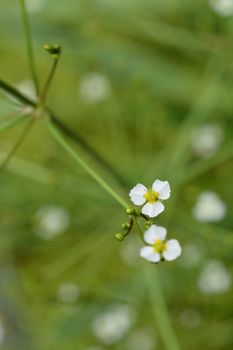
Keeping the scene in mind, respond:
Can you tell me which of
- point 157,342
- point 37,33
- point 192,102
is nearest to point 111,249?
point 157,342

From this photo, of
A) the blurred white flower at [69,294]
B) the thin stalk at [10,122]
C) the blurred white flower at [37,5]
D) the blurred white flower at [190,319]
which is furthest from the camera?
the blurred white flower at [37,5]

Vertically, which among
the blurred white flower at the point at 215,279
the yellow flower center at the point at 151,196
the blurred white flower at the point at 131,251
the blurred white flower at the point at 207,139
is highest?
the blurred white flower at the point at 207,139

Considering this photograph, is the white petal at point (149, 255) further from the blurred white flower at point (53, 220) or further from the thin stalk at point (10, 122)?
the blurred white flower at point (53, 220)

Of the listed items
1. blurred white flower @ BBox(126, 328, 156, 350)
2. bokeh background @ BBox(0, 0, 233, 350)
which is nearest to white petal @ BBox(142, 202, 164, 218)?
bokeh background @ BBox(0, 0, 233, 350)

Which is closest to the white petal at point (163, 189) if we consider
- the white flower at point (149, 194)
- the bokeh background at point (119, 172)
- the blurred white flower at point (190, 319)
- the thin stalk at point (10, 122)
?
the white flower at point (149, 194)

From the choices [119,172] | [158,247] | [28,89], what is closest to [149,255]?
[158,247]

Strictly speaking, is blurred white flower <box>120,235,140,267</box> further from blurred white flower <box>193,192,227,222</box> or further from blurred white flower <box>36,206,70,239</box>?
blurred white flower <box>193,192,227,222</box>

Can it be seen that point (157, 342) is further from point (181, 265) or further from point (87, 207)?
point (87, 207)

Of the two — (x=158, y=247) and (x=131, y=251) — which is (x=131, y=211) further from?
(x=131, y=251)
